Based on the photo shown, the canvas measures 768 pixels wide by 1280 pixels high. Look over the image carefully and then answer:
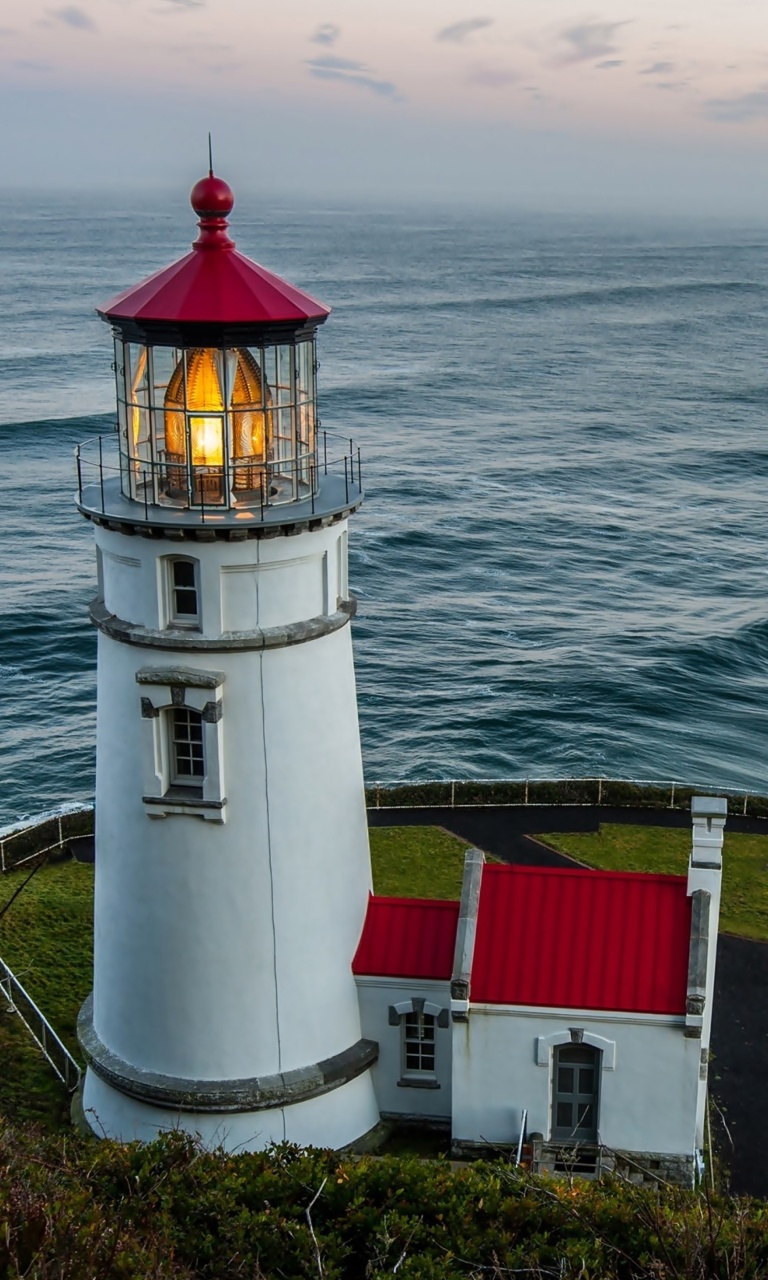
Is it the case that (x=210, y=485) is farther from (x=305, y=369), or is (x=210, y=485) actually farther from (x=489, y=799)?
(x=489, y=799)

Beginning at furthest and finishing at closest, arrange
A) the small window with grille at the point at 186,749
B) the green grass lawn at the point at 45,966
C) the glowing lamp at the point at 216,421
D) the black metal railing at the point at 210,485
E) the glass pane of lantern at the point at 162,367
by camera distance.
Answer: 1. the green grass lawn at the point at 45,966
2. the small window with grille at the point at 186,749
3. the black metal railing at the point at 210,485
4. the glass pane of lantern at the point at 162,367
5. the glowing lamp at the point at 216,421

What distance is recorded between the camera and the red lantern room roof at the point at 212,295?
Answer: 49.6 feet

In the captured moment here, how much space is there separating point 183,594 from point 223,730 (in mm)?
1664

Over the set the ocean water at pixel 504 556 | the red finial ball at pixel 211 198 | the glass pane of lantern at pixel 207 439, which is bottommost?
the ocean water at pixel 504 556

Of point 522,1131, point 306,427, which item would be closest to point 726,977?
point 522,1131

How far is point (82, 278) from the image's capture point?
158m

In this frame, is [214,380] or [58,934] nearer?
[214,380]

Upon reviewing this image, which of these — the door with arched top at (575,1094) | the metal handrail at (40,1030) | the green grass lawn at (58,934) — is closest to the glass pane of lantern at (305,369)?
the door with arched top at (575,1094)

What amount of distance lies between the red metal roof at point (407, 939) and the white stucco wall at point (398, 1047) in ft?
0.47

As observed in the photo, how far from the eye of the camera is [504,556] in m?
63.7

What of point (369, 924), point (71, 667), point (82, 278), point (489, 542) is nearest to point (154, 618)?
point (369, 924)

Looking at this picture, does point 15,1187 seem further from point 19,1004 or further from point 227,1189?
point 19,1004

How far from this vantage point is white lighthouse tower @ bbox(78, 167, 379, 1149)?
1578 centimetres

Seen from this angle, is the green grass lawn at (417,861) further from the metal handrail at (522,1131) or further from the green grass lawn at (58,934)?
the metal handrail at (522,1131)
